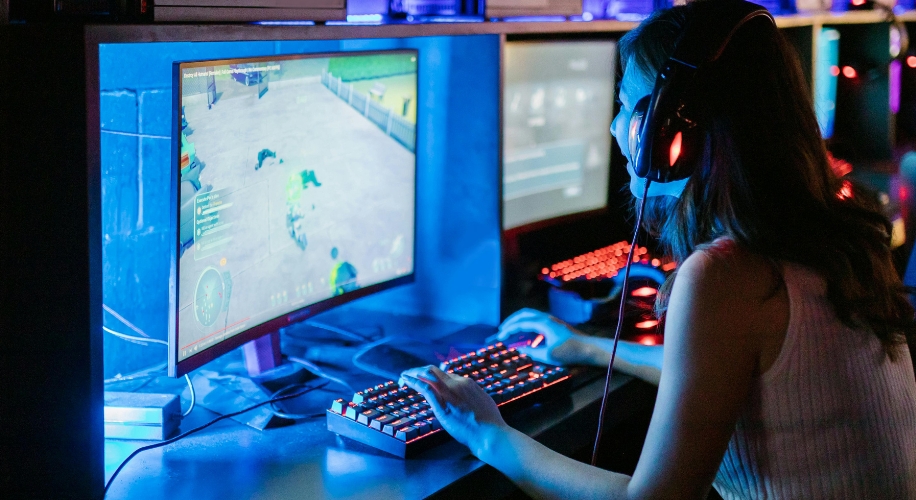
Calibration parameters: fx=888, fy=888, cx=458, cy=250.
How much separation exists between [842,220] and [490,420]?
0.46m

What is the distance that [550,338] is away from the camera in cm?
138

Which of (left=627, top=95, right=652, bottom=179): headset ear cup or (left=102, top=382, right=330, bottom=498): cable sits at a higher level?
(left=627, top=95, right=652, bottom=179): headset ear cup

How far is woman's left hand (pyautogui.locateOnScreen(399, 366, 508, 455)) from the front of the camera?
1.05 meters

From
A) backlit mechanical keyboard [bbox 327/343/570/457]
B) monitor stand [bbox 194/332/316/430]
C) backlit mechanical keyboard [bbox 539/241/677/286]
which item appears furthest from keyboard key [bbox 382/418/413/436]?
backlit mechanical keyboard [bbox 539/241/677/286]

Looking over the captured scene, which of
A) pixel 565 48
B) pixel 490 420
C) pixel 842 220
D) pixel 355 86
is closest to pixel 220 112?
pixel 355 86

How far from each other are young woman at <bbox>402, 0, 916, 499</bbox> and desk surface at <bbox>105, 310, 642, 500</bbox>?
0.06 meters

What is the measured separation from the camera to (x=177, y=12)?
0.96 metres

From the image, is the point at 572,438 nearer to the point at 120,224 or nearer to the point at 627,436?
the point at 627,436

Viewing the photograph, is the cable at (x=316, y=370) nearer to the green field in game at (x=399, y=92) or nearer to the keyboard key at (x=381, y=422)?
the keyboard key at (x=381, y=422)

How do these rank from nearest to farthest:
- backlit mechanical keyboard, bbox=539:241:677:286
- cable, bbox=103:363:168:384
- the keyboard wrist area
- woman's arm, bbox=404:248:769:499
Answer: woman's arm, bbox=404:248:769:499, the keyboard wrist area, cable, bbox=103:363:168:384, backlit mechanical keyboard, bbox=539:241:677:286

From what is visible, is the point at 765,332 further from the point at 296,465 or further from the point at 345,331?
the point at 345,331

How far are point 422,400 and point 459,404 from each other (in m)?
0.07

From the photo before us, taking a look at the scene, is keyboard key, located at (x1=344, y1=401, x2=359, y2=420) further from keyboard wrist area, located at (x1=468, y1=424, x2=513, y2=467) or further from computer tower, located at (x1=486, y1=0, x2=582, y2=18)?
computer tower, located at (x1=486, y1=0, x2=582, y2=18)

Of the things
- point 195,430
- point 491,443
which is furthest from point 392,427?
point 195,430
